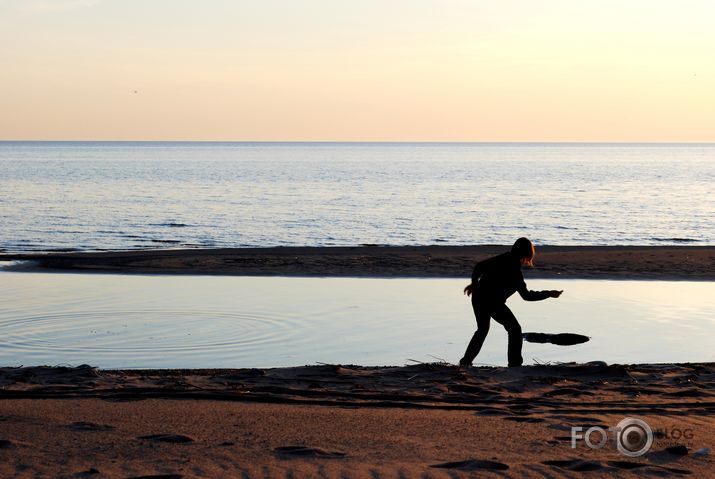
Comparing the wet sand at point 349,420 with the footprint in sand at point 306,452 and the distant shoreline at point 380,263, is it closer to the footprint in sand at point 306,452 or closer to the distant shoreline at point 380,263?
the footprint in sand at point 306,452

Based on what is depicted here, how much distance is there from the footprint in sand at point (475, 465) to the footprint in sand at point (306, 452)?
2.50 feet

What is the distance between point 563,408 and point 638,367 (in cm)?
226

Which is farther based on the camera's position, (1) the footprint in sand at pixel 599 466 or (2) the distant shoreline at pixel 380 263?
(2) the distant shoreline at pixel 380 263

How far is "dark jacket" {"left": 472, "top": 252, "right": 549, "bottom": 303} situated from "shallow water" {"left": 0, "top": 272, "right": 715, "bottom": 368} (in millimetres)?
973

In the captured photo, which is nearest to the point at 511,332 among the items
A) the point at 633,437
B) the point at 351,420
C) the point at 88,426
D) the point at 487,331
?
the point at 487,331

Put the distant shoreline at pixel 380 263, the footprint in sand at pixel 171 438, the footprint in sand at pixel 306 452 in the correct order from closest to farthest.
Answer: the footprint in sand at pixel 306 452 < the footprint in sand at pixel 171 438 < the distant shoreline at pixel 380 263

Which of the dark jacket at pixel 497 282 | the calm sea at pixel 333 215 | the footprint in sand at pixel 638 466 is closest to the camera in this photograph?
the footprint in sand at pixel 638 466

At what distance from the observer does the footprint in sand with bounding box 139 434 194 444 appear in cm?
757

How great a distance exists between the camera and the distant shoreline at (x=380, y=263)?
74.2 ft

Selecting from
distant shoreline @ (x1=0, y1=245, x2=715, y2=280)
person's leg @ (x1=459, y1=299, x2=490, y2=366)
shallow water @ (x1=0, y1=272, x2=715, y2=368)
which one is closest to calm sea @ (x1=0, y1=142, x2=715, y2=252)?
distant shoreline @ (x1=0, y1=245, x2=715, y2=280)

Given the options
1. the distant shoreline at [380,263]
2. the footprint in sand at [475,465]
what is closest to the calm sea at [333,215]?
the distant shoreline at [380,263]

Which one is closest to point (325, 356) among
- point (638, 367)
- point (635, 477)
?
point (638, 367)

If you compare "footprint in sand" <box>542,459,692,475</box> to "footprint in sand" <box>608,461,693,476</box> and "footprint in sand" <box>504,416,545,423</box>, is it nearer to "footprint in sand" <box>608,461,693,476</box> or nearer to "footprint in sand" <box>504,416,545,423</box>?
"footprint in sand" <box>608,461,693,476</box>

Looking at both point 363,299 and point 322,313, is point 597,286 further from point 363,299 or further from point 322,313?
point 322,313
